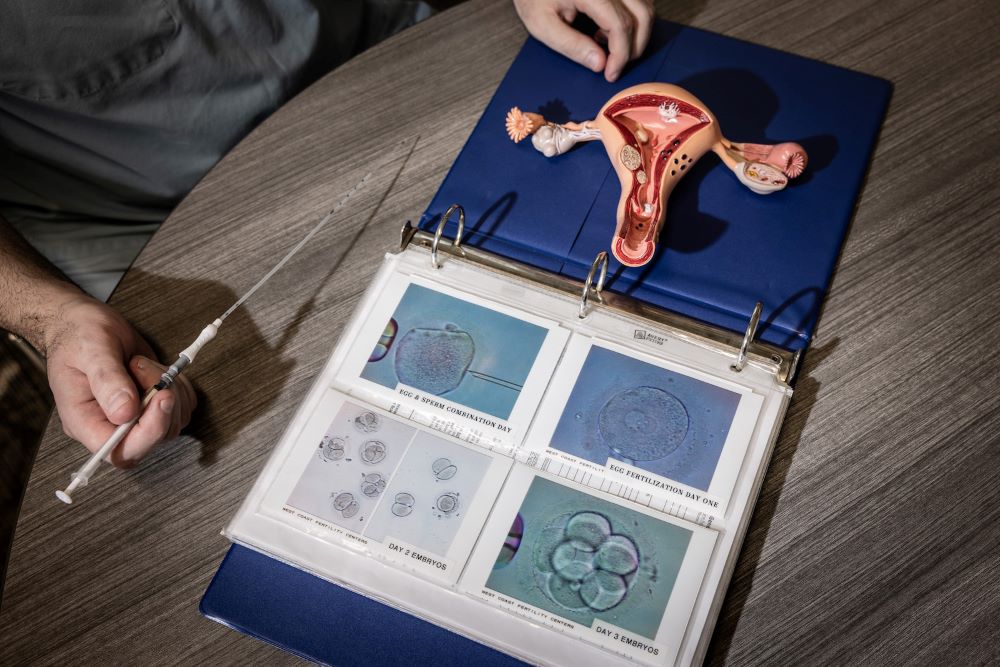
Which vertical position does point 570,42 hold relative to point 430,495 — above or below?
above

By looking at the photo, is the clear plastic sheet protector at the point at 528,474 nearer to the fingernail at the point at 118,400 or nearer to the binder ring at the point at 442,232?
the binder ring at the point at 442,232

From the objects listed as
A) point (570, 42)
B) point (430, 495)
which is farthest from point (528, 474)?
point (570, 42)

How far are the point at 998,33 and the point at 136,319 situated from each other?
110cm

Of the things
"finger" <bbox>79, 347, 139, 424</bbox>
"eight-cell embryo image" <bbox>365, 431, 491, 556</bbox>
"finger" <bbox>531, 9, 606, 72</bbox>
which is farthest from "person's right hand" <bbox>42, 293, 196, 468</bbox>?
"finger" <bbox>531, 9, 606, 72</bbox>

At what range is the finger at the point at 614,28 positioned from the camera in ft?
3.02

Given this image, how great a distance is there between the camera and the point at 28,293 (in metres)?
0.91

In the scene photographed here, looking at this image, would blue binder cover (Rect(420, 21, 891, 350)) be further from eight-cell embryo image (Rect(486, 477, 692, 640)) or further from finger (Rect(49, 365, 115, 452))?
finger (Rect(49, 365, 115, 452))

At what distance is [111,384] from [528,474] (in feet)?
1.38

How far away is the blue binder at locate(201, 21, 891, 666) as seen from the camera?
2.33 feet

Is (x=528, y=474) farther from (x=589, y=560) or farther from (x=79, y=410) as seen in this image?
(x=79, y=410)

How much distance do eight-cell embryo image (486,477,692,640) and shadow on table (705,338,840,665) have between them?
60mm

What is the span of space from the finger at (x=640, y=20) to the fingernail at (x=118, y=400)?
0.70m

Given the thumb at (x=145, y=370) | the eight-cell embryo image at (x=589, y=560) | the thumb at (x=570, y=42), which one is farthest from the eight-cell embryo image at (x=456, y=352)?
the thumb at (x=570, y=42)

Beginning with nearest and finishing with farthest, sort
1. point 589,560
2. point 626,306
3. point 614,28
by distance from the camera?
point 589,560, point 626,306, point 614,28
